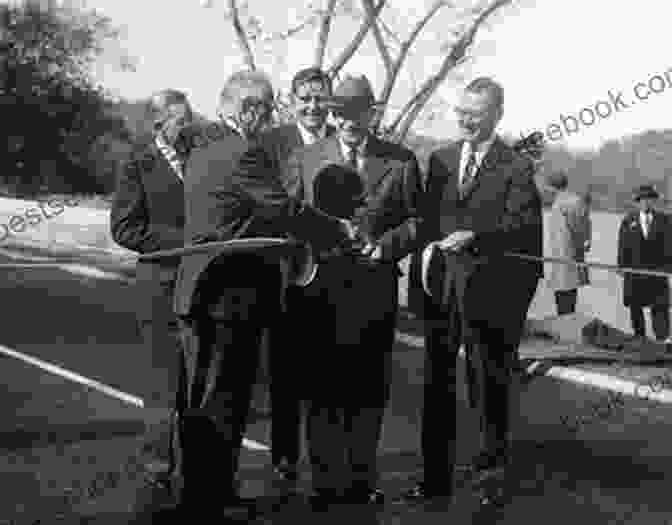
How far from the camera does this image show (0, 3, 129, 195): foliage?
4075cm

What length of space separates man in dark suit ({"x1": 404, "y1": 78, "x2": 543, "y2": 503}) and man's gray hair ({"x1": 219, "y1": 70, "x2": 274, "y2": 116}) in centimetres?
120

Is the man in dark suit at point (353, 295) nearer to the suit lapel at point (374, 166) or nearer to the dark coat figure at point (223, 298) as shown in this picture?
the suit lapel at point (374, 166)

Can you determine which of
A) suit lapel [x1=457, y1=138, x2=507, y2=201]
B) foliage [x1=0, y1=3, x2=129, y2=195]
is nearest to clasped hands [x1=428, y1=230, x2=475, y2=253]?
suit lapel [x1=457, y1=138, x2=507, y2=201]

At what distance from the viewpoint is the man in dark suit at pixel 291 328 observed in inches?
233

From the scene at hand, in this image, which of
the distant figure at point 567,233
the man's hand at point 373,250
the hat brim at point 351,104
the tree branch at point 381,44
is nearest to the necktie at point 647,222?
the distant figure at point 567,233

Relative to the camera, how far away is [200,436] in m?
5.25

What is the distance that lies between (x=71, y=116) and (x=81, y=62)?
2.30 meters

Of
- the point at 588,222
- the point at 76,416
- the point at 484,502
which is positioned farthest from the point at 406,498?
the point at 588,222

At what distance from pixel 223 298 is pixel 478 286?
4.94 feet

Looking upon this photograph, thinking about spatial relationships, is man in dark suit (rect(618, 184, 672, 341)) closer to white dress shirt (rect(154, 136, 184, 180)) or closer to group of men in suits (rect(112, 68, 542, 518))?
group of men in suits (rect(112, 68, 542, 518))

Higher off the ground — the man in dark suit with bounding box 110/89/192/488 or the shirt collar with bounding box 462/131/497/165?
the shirt collar with bounding box 462/131/497/165

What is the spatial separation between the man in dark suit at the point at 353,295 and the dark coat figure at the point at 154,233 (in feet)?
2.31

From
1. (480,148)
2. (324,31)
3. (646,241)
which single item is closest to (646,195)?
(646,241)

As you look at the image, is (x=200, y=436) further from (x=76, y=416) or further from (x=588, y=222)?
(x=588, y=222)
